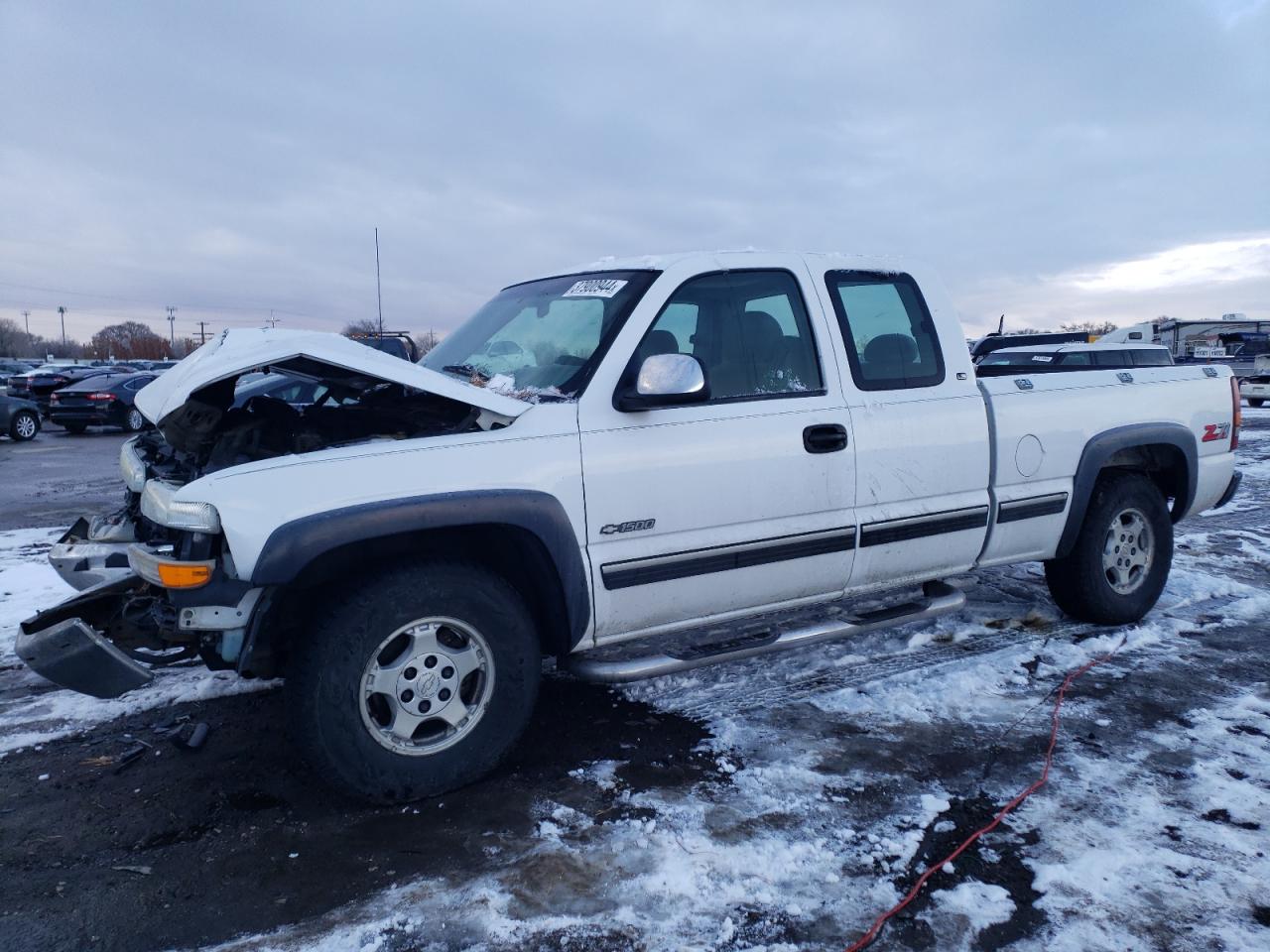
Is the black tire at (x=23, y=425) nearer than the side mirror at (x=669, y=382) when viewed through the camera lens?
No


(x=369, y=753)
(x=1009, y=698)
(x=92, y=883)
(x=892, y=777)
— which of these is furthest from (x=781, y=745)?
(x=92, y=883)

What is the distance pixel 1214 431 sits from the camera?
5.25 meters

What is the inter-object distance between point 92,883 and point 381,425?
196cm

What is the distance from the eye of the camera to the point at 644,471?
3434 millimetres

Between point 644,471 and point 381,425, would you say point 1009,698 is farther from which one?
point 381,425

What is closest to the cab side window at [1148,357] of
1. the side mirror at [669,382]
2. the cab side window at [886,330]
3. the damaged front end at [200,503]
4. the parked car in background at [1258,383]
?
the cab side window at [886,330]

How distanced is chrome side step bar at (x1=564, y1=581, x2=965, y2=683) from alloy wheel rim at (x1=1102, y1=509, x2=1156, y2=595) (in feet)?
3.75

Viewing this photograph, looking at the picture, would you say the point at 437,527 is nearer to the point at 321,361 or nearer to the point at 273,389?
the point at 321,361

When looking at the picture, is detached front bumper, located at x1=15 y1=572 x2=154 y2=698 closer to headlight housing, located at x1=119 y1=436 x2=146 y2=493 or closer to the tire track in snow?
headlight housing, located at x1=119 y1=436 x2=146 y2=493

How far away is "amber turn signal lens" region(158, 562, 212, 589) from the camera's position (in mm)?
2893

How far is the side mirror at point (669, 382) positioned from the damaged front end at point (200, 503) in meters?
Answer: 0.46

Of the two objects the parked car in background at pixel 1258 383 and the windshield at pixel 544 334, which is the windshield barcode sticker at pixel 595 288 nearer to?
the windshield at pixel 544 334

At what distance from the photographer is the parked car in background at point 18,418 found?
19.2 m

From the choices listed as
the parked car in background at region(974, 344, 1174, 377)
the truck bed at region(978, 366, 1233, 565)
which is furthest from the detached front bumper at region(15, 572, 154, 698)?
the parked car in background at region(974, 344, 1174, 377)
